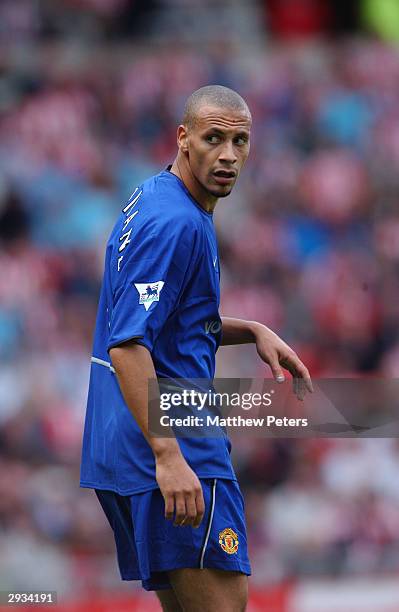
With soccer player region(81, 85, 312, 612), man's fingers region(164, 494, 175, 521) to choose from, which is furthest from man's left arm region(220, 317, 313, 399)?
man's fingers region(164, 494, 175, 521)

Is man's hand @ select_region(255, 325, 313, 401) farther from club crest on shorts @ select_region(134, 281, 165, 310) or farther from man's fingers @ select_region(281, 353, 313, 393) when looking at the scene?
club crest on shorts @ select_region(134, 281, 165, 310)

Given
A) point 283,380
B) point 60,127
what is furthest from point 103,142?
point 283,380

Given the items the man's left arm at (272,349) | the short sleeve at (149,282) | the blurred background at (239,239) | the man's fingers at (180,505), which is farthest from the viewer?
the blurred background at (239,239)

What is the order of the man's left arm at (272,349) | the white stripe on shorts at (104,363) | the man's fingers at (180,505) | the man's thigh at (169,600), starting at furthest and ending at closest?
the man's left arm at (272,349) → the man's thigh at (169,600) → the white stripe on shorts at (104,363) → the man's fingers at (180,505)

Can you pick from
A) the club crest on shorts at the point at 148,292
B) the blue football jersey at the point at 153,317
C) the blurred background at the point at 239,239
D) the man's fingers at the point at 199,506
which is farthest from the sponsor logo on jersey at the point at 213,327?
the blurred background at the point at 239,239

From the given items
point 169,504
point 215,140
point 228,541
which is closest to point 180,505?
point 169,504

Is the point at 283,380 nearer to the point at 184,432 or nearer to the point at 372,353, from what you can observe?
the point at 184,432

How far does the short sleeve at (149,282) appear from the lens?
3.52 m

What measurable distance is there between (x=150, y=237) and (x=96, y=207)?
7.12m

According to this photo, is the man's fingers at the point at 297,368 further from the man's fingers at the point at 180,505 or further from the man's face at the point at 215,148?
the man's fingers at the point at 180,505

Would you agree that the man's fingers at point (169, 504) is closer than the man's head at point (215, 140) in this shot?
Yes

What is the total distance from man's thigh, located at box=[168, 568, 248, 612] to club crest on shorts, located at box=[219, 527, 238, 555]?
0.21 ft

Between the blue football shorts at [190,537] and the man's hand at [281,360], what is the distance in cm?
45

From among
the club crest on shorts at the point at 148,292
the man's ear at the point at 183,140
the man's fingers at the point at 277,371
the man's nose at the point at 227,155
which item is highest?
the man's ear at the point at 183,140
